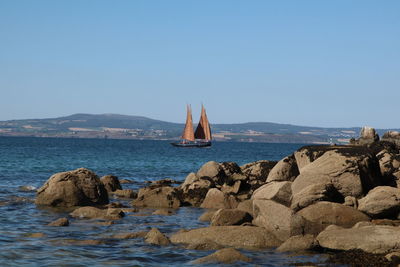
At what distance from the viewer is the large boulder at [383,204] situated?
71.2ft

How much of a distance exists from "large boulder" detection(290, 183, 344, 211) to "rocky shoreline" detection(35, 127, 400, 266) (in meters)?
0.04

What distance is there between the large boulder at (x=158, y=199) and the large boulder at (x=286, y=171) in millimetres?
4998

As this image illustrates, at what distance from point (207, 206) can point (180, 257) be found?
489 inches

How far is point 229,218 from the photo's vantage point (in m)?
21.0

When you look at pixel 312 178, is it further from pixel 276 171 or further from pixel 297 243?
pixel 297 243

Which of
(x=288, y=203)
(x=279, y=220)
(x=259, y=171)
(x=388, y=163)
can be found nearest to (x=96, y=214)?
(x=288, y=203)

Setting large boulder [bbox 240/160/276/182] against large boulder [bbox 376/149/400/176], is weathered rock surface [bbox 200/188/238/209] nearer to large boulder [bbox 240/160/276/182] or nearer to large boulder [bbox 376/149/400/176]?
large boulder [bbox 240/160/276/182]

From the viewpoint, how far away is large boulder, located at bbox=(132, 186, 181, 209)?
2978 cm

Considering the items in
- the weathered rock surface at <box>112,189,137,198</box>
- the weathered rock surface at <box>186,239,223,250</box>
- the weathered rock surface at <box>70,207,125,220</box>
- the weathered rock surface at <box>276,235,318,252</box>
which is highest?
the weathered rock surface at <box>276,235,318,252</box>

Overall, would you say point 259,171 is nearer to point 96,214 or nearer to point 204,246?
point 96,214

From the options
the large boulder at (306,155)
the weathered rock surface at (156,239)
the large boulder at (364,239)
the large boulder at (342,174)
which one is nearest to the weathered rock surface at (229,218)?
the weathered rock surface at (156,239)

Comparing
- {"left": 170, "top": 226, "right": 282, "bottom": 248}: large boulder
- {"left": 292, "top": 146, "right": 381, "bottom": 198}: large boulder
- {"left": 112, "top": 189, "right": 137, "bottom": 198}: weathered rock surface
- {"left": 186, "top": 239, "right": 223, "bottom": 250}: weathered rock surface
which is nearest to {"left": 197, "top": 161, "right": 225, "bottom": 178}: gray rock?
{"left": 112, "top": 189, "right": 137, "bottom": 198}: weathered rock surface

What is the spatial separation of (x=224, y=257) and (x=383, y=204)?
27.7 feet

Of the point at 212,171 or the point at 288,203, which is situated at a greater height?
the point at 212,171
